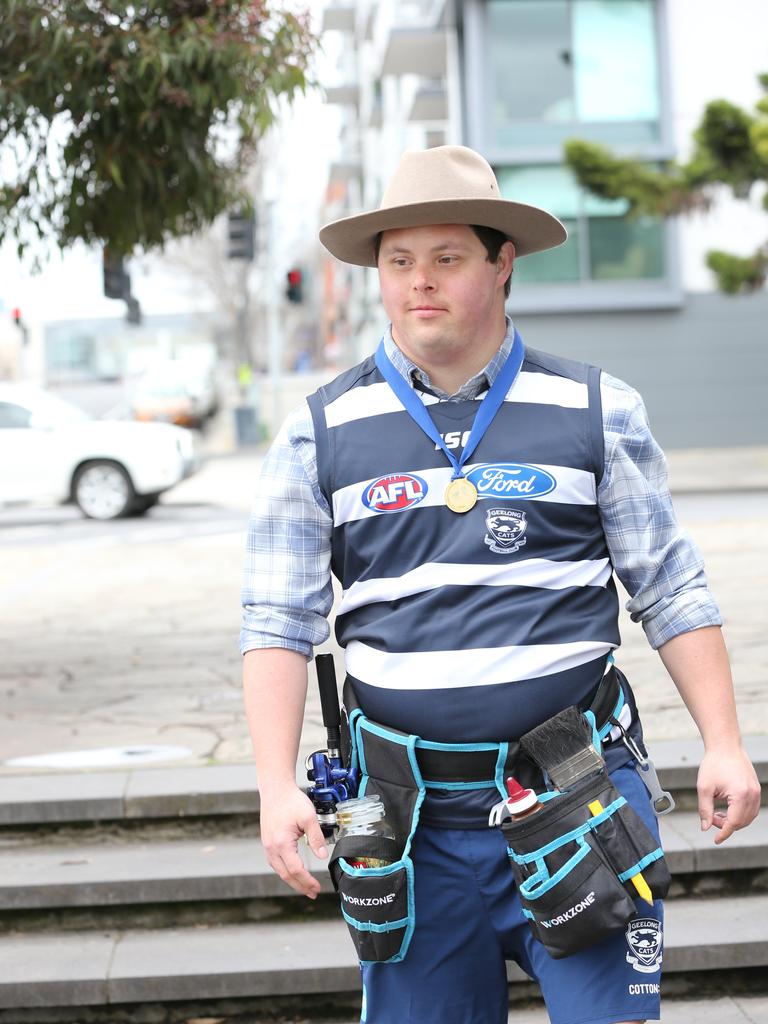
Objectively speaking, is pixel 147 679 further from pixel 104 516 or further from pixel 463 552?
pixel 104 516

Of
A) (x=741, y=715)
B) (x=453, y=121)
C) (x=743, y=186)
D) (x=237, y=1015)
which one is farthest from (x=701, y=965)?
(x=453, y=121)

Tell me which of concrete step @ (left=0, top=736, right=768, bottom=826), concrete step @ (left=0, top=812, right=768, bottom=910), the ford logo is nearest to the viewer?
the ford logo

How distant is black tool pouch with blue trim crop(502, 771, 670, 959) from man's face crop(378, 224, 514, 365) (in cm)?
73

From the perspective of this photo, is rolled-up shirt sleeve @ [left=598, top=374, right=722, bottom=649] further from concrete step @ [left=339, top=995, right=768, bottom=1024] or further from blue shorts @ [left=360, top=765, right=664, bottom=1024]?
concrete step @ [left=339, top=995, right=768, bottom=1024]

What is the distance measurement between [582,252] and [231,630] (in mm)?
19340

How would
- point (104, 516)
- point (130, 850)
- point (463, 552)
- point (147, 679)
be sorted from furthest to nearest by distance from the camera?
point (104, 516)
point (147, 679)
point (130, 850)
point (463, 552)

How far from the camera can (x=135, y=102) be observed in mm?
6527

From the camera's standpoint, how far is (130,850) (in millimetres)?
4809

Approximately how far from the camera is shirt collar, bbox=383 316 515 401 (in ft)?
7.97

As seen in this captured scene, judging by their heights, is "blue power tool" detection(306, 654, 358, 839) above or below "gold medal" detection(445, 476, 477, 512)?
below

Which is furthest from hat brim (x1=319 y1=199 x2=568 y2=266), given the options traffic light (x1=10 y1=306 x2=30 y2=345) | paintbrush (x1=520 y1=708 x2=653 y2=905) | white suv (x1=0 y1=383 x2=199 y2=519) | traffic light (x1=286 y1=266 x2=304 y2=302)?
traffic light (x1=10 y1=306 x2=30 y2=345)

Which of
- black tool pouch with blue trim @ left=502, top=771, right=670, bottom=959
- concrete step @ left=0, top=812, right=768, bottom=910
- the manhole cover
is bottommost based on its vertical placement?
concrete step @ left=0, top=812, right=768, bottom=910

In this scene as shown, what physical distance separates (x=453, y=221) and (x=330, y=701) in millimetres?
812

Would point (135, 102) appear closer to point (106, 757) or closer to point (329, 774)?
point (106, 757)
